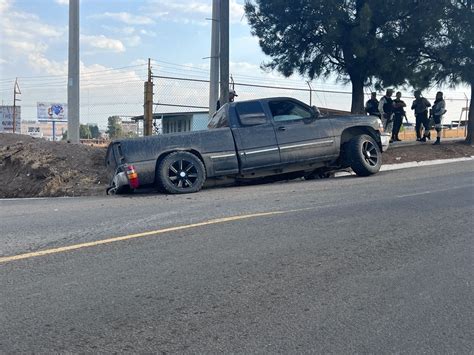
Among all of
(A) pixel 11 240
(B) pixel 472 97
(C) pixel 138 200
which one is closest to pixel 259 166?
(C) pixel 138 200

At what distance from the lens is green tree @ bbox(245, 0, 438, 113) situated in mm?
14242

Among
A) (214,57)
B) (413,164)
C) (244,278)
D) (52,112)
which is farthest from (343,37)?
(52,112)

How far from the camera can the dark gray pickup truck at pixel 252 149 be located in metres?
9.99

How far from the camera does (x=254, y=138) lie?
35.1 feet

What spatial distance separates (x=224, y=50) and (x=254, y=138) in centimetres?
434

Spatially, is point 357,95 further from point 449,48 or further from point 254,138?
point 254,138

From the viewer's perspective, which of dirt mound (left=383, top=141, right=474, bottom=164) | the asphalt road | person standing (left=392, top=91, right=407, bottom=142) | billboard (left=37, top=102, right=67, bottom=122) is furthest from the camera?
billboard (left=37, top=102, right=67, bottom=122)

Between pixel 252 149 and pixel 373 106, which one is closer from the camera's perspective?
pixel 252 149

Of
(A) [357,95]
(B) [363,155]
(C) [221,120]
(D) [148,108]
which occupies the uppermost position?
(A) [357,95]

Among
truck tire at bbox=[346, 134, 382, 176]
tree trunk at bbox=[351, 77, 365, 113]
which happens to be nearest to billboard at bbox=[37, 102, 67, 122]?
tree trunk at bbox=[351, 77, 365, 113]

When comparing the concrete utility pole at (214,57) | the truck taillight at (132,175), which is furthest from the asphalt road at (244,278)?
the concrete utility pole at (214,57)

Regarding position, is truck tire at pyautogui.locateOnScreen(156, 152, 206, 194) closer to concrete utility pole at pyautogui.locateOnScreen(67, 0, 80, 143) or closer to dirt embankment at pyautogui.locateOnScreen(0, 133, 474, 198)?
dirt embankment at pyautogui.locateOnScreen(0, 133, 474, 198)

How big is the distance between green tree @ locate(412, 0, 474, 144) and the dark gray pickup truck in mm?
5133

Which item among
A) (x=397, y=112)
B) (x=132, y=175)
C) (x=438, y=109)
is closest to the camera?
(x=132, y=175)
